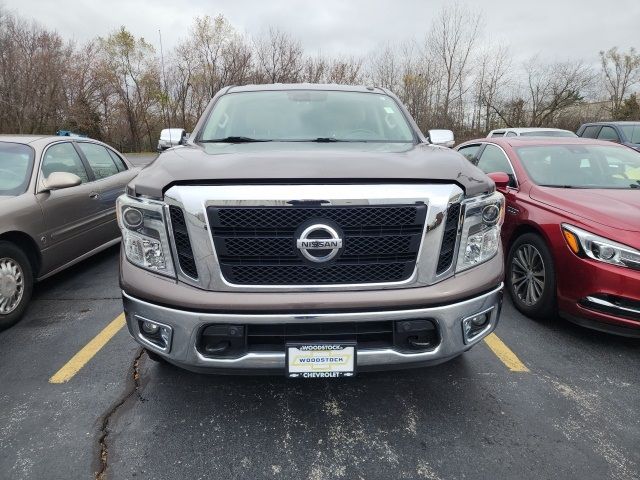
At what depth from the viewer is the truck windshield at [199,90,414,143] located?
3182 millimetres

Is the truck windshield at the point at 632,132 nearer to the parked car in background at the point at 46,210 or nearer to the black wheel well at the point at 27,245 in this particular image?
the parked car in background at the point at 46,210

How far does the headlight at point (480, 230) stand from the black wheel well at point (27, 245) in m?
3.61

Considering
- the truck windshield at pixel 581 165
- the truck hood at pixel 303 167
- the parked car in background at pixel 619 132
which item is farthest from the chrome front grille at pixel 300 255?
the parked car in background at pixel 619 132

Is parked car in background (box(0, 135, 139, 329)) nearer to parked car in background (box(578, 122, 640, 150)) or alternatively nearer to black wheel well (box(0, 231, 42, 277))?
black wheel well (box(0, 231, 42, 277))

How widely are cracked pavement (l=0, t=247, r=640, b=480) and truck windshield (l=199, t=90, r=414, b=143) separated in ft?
5.50

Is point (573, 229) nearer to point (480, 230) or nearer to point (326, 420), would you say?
point (480, 230)

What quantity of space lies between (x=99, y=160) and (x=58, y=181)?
1.39 meters

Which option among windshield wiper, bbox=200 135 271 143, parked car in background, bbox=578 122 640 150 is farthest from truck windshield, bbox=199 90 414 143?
parked car in background, bbox=578 122 640 150

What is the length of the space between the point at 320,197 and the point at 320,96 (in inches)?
75.5

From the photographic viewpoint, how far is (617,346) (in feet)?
11.1

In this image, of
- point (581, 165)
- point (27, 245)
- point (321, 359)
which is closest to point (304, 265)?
point (321, 359)

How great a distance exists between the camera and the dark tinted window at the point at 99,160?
17.2 ft

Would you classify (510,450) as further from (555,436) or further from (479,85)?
(479,85)

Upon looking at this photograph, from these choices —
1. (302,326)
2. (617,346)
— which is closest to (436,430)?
(302,326)
